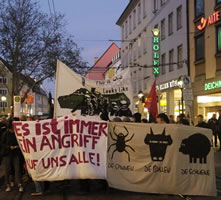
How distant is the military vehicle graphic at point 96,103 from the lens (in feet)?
29.3

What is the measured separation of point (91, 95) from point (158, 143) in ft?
7.73

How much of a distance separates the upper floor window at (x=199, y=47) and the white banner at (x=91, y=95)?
13.7 metres

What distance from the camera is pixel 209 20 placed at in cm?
2083

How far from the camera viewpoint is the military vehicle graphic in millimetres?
8922

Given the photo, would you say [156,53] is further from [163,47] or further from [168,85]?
[168,85]

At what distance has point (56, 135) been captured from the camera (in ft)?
25.6

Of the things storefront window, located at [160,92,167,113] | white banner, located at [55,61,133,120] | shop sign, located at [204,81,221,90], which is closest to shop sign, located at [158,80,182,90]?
storefront window, located at [160,92,167,113]

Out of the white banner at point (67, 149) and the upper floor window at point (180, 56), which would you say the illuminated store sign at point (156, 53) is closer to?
the upper floor window at point (180, 56)

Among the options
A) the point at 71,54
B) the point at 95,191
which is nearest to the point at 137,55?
the point at 71,54

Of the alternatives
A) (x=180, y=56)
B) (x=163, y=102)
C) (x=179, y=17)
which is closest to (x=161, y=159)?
(x=180, y=56)

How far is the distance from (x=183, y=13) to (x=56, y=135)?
775 inches

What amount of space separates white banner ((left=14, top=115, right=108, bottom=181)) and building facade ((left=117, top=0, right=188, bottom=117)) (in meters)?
12.2

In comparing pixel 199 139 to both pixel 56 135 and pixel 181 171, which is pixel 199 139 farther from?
pixel 56 135

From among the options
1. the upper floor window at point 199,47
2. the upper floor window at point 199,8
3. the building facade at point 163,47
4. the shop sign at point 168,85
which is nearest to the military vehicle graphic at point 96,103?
the building facade at point 163,47
